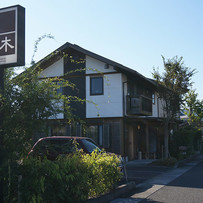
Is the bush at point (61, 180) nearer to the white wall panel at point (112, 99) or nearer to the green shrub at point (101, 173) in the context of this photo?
the green shrub at point (101, 173)

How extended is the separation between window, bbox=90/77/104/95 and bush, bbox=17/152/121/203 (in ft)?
42.8

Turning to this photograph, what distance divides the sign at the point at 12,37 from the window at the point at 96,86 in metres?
14.8

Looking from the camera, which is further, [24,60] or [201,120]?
[201,120]

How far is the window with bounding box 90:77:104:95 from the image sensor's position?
2064cm

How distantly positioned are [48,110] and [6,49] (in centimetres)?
140

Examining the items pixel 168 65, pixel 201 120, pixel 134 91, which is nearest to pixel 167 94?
pixel 168 65

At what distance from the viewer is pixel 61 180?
5.88m

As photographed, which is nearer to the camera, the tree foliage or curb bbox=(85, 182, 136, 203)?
curb bbox=(85, 182, 136, 203)

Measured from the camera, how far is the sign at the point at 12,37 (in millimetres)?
5605

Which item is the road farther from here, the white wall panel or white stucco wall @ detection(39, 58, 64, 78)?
white stucco wall @ detection(39, 58, 64, 78)

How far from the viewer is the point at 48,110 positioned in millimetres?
5707

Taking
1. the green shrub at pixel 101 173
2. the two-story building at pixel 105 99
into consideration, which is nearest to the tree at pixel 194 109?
the two-story building at pixel 105 99

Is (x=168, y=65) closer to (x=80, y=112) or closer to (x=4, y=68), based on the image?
(x=80, y=112)

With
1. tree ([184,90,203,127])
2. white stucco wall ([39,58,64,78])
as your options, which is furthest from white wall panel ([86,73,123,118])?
tree ([184,90,203,127])
